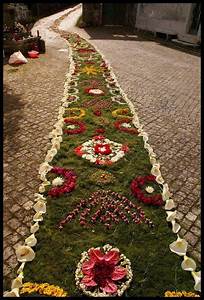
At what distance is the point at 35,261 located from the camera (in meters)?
4.91

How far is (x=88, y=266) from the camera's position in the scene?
15.6ft

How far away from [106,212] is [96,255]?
1.08m

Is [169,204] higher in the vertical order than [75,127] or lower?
lower

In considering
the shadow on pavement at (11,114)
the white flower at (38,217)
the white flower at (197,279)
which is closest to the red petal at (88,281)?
the white flower at (38,217)

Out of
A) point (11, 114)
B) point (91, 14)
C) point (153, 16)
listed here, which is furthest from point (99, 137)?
point (91, 14)

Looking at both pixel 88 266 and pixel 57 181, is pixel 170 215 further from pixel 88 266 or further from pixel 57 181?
pixel 57 181

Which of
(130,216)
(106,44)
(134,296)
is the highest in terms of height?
(106,44)

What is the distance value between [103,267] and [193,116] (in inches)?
286

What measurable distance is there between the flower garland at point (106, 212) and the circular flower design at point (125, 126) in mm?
3094

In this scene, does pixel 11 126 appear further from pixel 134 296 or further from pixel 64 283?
pixel 134 296

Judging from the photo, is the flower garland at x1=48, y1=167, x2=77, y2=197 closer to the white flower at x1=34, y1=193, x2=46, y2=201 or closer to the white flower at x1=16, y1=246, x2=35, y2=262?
the white flower at x1=34, y1=193, x2=46, y2=201

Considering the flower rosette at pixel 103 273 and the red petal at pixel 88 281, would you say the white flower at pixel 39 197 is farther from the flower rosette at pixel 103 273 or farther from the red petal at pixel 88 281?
the red petal at pixel 88 281

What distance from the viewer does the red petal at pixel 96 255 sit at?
15.9ft

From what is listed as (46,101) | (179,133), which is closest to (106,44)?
→ (46,101)
